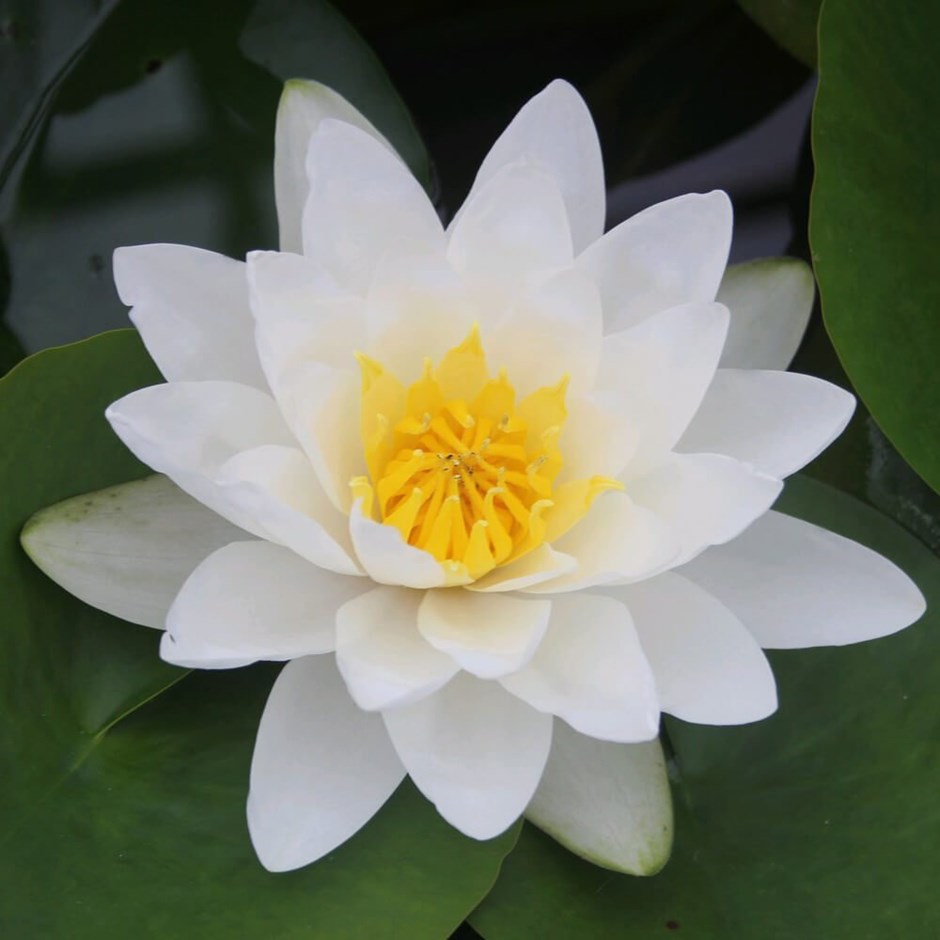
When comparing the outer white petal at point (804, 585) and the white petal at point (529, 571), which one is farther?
the outer white petal at point (804, 585)

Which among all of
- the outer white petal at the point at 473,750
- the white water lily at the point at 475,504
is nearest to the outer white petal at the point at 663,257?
the white water lily at the point at 475,504

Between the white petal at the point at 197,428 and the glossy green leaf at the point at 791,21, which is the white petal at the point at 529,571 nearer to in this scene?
the white petal at the point at 197,428

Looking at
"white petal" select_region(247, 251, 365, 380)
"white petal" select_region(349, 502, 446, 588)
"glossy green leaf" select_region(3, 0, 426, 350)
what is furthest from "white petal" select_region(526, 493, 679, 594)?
"glossy green leaf" select_region(3, 0, 426, 350)

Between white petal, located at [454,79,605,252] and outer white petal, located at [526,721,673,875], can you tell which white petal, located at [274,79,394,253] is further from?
outer white petal, located at [526,721,673,875]

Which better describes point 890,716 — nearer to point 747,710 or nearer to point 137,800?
point 747,710

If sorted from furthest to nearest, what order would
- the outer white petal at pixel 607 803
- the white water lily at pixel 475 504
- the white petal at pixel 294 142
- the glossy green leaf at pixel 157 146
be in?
the glossy green leaf at pixel 157 146
the white petal at pixel 294 142
the outer white petal at pixel 607 803
the white water lily at pixel 475 504

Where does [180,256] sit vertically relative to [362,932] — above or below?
above

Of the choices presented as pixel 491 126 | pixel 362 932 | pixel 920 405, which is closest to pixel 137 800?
pixel 362 932
